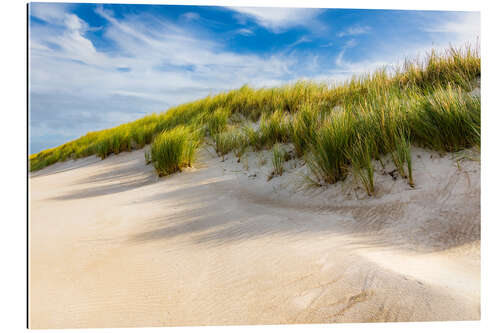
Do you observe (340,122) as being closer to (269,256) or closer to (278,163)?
(278,163)

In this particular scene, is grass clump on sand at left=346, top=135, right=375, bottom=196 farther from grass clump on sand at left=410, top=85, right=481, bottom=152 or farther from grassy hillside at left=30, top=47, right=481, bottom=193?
grass clump on sand at left=410, top=85, right=481, bottom=152

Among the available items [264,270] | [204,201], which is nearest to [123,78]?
[204,201]

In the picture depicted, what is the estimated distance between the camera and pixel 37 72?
6.96ft

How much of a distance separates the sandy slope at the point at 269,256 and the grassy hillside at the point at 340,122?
21cm

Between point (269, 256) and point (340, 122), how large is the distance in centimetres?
162

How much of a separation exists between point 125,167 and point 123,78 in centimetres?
255

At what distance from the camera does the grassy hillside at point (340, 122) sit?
2.43 meters

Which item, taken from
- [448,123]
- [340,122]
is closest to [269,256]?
[340,122]

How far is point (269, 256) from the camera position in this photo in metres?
1.61

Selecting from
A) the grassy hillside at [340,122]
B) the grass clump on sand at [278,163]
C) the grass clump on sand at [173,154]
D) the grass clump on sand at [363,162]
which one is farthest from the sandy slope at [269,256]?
the grass clump on sand at [173,154]

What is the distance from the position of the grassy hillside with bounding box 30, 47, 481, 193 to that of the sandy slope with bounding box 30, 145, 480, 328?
210 mm

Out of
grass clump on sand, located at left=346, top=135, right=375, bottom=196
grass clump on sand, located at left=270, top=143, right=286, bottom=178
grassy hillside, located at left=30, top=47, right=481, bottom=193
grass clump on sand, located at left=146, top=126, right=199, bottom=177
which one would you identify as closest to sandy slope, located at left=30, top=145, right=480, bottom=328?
grass clump on sand, located at left=346, top=135, right=375, bottom=196

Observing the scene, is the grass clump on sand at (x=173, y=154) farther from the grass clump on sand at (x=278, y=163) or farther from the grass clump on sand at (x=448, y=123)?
the grass clump on sand at (x=448, y=123)

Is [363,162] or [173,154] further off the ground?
[173,154]
